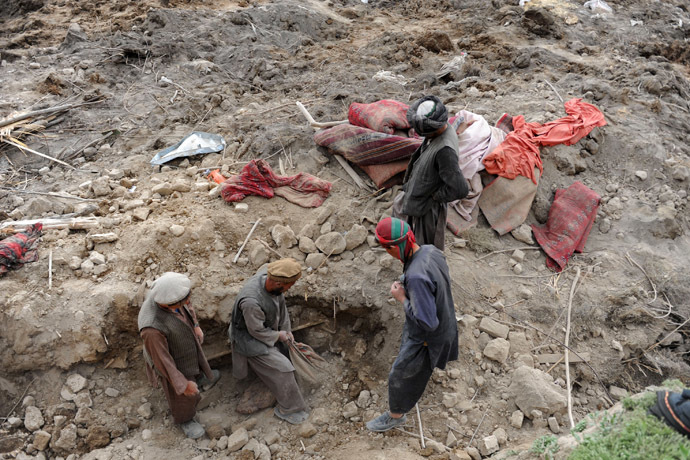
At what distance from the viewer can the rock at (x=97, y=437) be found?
3.81 metres

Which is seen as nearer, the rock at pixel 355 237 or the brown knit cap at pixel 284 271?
the brown knit cap at pixel 284 271

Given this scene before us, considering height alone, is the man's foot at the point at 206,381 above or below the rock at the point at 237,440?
below

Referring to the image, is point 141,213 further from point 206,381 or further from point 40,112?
point 40,112

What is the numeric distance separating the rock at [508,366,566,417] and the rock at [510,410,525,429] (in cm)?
4

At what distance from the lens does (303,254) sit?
4.71 metres

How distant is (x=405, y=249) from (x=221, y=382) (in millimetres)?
2520

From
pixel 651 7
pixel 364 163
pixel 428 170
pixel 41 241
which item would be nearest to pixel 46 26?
pixel 41 241

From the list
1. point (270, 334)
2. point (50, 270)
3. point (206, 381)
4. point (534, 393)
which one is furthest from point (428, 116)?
point (50, 270)

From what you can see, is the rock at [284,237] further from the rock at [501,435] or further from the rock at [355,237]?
the rock at [501,435]

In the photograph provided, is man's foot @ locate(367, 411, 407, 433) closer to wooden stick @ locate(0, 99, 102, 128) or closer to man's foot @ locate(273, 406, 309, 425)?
man's foot @ locate(273, 406, 309, 425)

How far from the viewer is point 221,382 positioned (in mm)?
4523

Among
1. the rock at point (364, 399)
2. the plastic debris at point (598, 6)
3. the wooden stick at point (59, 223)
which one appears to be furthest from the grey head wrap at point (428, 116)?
the plastic debris at point (598, 6)

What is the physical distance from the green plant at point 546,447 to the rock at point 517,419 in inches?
28.6

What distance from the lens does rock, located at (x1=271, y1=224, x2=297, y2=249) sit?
4.69m
